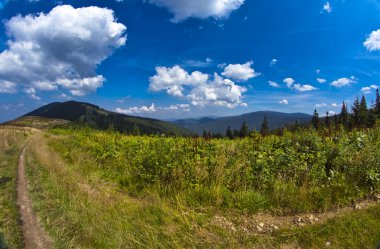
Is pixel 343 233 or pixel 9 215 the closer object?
pixel 343 233

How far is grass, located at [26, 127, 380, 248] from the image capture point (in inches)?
197

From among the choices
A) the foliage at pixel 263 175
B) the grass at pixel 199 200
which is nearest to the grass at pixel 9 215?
the grass at pixel 199 200

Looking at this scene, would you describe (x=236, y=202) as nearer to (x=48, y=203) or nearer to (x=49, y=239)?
(x=49, y=239)

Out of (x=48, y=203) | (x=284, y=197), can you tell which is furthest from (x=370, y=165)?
(x=48, y=203)

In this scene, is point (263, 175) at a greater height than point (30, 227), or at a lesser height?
greater

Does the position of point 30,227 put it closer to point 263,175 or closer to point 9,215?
point 9,215

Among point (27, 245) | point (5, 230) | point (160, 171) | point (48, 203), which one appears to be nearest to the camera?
point (27, 245)

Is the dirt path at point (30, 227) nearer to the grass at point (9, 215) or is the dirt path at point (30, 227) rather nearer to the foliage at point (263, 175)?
the grass at point (9, 215)

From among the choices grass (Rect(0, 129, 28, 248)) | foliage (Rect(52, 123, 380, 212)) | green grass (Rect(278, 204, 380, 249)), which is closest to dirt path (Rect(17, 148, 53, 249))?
grass (Rect(0, 129, 28, 248))

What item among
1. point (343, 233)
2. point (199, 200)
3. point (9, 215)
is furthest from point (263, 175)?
point (9, 215)

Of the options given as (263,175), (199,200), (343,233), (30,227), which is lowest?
(30,227)

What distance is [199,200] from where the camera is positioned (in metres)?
6.80

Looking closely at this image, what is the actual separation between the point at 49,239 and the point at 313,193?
20.1 ft

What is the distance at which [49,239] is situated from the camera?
5316mm
